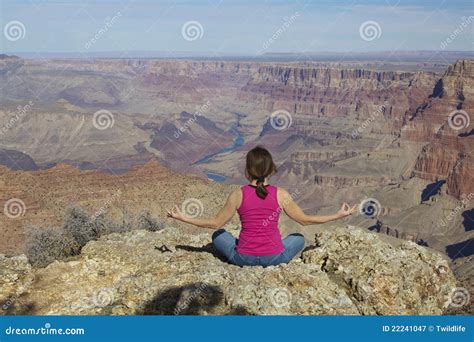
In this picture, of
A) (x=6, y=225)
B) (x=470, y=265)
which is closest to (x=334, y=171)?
(x=470, y=265)

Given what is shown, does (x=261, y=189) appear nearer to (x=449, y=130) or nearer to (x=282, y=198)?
(x=282, y=198)

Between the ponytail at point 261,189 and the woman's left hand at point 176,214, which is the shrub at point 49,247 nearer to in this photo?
the woman's left hand at point 176,214

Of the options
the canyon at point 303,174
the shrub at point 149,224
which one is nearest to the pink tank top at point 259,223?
the canyon at point 303,174

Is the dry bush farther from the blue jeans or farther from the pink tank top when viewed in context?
the pink tank top

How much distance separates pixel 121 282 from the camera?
8.41 metres

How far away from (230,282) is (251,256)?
24.3 inches

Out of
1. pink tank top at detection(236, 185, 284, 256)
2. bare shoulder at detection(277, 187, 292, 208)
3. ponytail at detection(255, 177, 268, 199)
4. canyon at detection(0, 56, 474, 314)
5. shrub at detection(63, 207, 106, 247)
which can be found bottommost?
canyon at detection(0, 56, 474, 314)

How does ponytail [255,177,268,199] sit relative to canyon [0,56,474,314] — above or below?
above

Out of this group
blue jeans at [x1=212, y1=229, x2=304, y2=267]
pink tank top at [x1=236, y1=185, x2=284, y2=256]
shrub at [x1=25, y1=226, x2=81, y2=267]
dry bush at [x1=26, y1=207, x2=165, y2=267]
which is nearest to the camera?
pink tank top at [x1=236, y1=185, x2=284, y2=256]

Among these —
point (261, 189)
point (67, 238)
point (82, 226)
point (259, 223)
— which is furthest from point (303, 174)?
point (261, 189)

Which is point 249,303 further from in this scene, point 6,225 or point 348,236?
point 6,225

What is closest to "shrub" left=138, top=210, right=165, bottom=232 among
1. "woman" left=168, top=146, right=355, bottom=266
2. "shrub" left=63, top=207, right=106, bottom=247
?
"shrub" left=63, top=207, right=106, bottom=247

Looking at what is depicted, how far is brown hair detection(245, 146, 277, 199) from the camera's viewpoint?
7.12m

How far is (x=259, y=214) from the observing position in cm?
738
